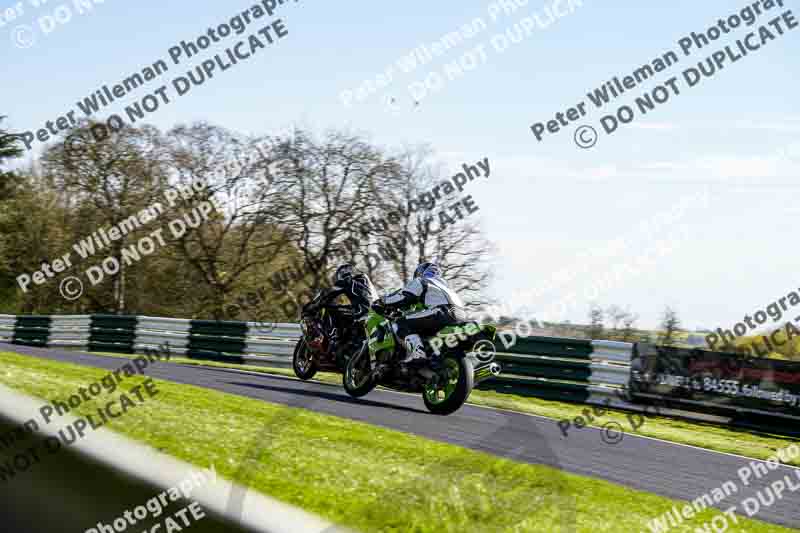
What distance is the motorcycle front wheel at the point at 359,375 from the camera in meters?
11.1

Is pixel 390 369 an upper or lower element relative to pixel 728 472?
upper

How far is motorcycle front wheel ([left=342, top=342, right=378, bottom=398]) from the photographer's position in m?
11.1

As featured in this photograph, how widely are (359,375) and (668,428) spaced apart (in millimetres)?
4908

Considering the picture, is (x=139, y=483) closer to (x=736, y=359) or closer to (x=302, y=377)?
(x=302, y=377)

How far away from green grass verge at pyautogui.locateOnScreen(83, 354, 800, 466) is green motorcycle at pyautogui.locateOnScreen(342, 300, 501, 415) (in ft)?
5.90

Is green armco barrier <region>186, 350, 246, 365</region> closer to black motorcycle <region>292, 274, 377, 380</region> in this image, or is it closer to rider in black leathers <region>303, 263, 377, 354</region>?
black motorcycle <region>292, 274, 377, 380</region>

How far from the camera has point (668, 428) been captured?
1298 centimetres

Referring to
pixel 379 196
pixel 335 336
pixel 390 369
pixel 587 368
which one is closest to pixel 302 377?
pixel 335 336

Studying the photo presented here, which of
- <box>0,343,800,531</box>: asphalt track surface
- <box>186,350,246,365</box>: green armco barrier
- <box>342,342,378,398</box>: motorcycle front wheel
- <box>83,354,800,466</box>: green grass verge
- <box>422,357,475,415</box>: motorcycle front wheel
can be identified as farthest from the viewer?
<box>186,350,246,365</box>: green armco barrier

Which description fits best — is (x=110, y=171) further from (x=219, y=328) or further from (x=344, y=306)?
(x=344, y=306)

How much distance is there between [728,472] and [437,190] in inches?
746

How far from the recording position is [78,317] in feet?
82.0

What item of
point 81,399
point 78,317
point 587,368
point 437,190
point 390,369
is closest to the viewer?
point 81,399

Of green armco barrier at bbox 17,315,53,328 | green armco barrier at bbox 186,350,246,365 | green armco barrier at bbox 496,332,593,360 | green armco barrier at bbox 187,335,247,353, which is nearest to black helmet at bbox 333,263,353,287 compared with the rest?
green armco barrier at bbox 496,332,593,360
